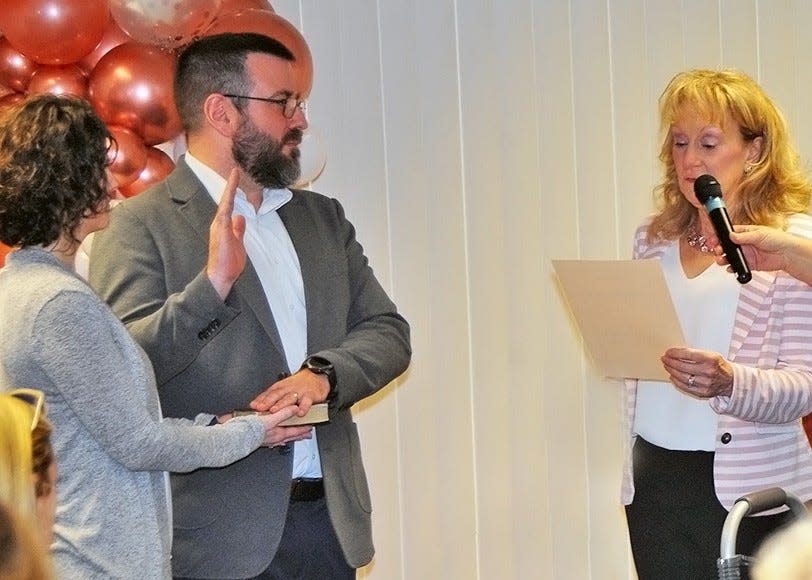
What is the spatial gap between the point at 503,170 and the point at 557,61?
39 centimetres

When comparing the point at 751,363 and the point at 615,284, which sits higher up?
the point at 615,284

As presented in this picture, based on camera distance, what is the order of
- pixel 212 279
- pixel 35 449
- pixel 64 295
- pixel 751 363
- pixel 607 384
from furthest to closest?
pixel 607 384
pixel 751 363
pixel 212 279
pixel 64 295
pixel 35 449

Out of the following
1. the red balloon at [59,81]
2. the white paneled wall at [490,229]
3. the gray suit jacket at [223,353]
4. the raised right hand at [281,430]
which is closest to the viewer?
the raised right hand at [281,430]

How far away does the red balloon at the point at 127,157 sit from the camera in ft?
10.7

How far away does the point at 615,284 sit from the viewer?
2.79 meters

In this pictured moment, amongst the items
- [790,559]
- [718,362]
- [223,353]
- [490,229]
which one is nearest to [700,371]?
[718,362]

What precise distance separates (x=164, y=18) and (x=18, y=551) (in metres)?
2.45

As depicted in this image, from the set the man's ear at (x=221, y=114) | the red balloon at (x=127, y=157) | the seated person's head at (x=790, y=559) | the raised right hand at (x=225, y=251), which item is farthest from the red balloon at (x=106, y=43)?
the seated person's head at (x=790, y=559)

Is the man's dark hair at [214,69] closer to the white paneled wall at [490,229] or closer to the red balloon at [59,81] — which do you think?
the red balloon at [59,81]

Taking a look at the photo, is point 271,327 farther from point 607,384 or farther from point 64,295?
point 607,384

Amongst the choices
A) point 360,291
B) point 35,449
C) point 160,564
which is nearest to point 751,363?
point 360,291

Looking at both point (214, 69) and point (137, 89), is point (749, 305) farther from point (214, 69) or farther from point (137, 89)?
point (137, 89)

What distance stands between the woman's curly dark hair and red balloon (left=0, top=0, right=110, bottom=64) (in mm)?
1058

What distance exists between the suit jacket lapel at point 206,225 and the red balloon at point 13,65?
81cm
